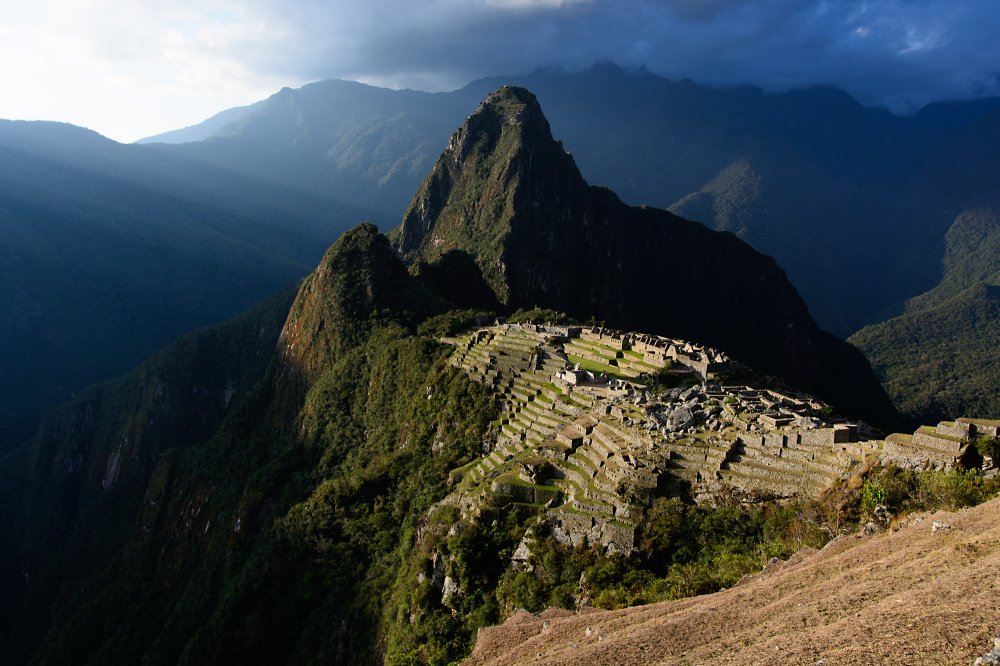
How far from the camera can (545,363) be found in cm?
4259

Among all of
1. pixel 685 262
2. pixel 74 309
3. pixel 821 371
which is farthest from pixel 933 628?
pixel 74 309

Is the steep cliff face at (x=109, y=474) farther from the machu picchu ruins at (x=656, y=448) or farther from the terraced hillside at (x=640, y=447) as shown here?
the machu picchu ruins at (x=656, y=448)

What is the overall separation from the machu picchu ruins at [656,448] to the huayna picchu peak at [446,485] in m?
0.12

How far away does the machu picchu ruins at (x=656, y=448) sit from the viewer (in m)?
20.5

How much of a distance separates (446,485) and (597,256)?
124m

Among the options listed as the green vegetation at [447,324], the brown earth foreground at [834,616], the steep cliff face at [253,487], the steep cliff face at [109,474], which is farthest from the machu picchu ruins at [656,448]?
the steep cliff face at [109,474]

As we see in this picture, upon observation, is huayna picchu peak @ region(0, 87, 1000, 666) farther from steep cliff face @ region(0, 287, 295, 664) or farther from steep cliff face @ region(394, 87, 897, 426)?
steep cliff face @ region(394, 87, 897, 426)

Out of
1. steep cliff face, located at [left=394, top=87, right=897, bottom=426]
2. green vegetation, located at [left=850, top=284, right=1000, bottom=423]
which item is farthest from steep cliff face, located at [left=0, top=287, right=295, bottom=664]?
green vegetation, located at [left=850, top=284, right=1000, bottom=423]

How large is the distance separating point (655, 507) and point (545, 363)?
21503 mm

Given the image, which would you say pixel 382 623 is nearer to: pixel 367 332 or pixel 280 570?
pixel 280 570

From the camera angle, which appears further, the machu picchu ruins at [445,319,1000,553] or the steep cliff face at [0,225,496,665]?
the steep cliff face at [0,225,496,665]

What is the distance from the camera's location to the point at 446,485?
1401 inches

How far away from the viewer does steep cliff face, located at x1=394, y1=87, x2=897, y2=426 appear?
125 m

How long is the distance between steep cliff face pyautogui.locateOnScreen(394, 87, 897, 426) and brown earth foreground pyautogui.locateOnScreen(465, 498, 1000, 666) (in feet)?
301
